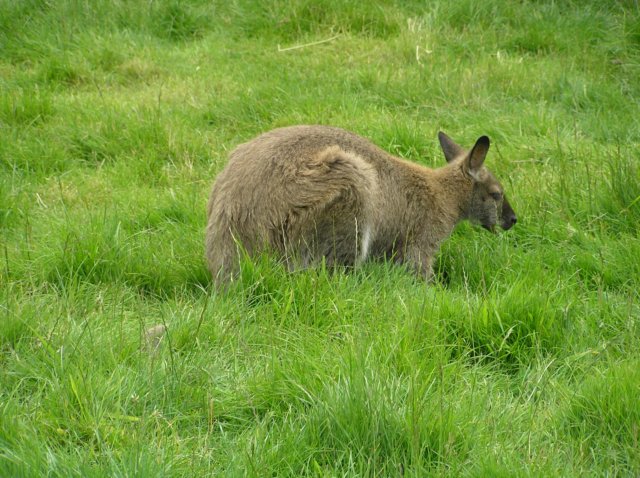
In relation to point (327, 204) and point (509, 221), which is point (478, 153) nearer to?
point (509, 221)

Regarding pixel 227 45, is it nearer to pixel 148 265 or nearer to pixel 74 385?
pixel 148 265

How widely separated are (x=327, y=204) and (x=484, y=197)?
1.62 m

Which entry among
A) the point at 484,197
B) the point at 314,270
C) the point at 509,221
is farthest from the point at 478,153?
the point at 314,270

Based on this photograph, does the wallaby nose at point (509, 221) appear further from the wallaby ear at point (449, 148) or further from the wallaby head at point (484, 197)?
the wallaby ear at point (449, 148)

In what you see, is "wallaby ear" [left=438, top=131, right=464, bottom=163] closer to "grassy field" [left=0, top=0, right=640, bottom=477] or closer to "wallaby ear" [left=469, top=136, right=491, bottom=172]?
"wallaby ear" [left=469, top=136, right=491, bottom=172]

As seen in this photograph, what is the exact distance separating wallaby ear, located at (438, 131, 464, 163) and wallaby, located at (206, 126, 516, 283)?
272 mm

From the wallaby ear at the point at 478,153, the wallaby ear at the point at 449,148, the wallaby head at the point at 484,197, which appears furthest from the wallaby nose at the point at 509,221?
the wallaby ear at the point at 449,148

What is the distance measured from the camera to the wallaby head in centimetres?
658

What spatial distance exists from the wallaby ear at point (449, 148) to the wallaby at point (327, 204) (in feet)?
0.89

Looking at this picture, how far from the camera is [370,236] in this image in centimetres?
601

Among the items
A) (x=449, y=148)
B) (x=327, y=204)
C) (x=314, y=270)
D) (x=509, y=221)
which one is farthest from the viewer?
(x=449, y=148)

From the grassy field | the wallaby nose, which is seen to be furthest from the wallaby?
the grassy field

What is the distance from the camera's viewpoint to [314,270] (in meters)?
5.18

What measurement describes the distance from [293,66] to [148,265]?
3.95 m
